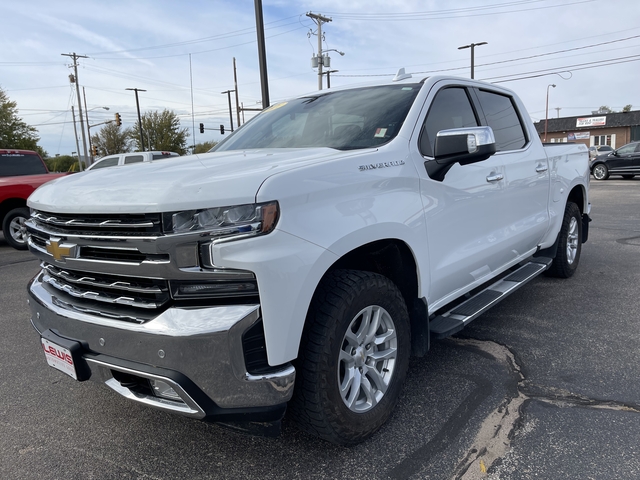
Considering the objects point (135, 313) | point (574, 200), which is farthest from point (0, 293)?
point (574, 200)

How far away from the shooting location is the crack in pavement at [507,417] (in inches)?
90.0

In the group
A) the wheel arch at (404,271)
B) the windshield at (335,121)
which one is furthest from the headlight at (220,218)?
the windshield at (335,121)

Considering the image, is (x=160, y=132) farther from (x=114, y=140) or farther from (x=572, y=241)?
(x=572, y=241)

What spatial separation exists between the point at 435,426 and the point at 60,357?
6.17 ft

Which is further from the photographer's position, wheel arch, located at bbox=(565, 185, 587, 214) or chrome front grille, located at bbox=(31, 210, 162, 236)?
wheel arch, located at bbox=(565, 185, 587, 214)

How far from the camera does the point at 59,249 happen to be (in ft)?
7.50

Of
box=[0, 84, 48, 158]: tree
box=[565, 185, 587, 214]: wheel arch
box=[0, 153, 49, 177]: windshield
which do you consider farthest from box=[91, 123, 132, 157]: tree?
box=[565, 185, 587, 214]: wheel arch

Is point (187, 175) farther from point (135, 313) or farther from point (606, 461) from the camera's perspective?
point (606, 461)

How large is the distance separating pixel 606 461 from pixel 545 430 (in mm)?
314

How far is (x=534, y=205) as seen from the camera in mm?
4219

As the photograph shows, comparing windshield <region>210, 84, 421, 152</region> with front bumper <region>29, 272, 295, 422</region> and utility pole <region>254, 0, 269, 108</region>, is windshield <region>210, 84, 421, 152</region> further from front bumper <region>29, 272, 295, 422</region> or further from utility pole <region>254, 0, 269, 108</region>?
utility pole <region>254, 0, 269, 108</region>

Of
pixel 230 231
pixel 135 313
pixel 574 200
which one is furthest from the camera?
pixel 574 200

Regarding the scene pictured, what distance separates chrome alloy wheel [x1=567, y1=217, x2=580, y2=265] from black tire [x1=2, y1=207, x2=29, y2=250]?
8511 mm

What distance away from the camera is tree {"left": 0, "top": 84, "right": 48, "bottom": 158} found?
35000mm
